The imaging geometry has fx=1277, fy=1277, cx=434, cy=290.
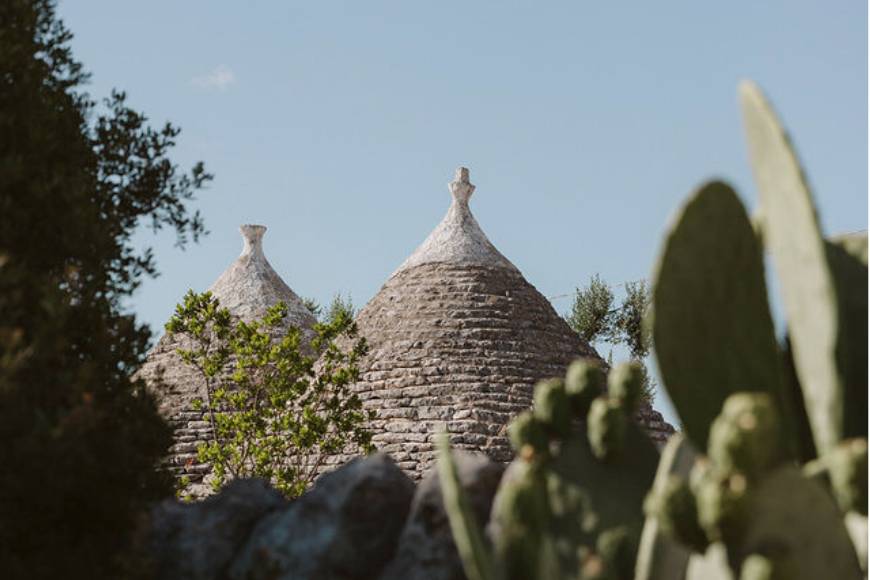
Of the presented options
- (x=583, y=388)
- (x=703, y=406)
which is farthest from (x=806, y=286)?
(x=583, y=388)

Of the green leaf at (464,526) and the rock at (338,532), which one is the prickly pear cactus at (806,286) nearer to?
the green leaf at (464,526)

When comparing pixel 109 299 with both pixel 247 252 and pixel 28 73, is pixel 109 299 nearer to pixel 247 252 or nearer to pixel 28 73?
pixel 28 73

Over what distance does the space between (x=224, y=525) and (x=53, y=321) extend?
1.19m

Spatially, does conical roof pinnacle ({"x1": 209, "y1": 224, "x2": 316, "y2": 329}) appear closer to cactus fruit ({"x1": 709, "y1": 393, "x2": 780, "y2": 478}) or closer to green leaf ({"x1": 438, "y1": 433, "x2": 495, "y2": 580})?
green leaf ({"x1": 438, "y1": 433, "x2": 495, "y2": 580})

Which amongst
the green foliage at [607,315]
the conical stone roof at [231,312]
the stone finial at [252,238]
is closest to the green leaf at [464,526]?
the conical stone roof at [231,312]

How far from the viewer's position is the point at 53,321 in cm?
523

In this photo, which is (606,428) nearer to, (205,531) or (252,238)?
(205,531)

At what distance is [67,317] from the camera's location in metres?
5.77

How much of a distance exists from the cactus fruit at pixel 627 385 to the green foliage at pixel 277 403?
10175mm

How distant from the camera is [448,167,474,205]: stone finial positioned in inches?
730

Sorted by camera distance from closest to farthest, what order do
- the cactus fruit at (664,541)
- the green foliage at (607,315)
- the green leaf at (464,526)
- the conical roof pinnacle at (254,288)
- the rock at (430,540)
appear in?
1. the green leaf at (464,526)
2. the cactus fruit at (664,541)
3. the rock at (430,540)
4. the conical roof pinnacle at (254,288)
5. the green foliage at (607,315)

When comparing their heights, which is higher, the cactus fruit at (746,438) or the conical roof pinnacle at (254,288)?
the conical roof pinnacle at (254,288)

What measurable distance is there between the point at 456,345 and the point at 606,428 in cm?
1182

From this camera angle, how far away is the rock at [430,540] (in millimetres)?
5223
